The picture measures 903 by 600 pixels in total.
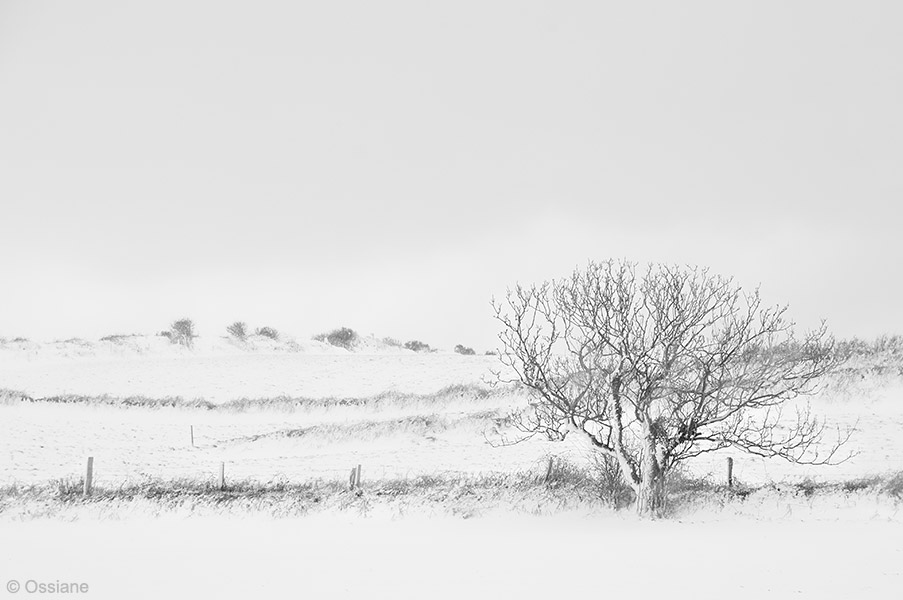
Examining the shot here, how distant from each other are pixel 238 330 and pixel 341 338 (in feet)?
44.2

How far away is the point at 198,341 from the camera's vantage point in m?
71.4

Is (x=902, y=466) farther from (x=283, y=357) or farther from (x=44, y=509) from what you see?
(x=283, y=357)

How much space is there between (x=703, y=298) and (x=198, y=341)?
6693 centimetres

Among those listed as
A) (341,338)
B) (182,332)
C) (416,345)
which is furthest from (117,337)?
(416,345)

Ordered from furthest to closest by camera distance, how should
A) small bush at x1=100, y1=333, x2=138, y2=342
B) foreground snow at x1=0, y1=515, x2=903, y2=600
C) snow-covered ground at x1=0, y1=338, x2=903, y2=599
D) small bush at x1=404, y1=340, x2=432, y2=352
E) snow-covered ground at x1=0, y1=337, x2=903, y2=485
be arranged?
small bush at x1=404, y1=340, x2=432, y2=352
small bush at x1=100, y1=333, x2=138, y2=342
snow-covered ground at x1=0, y1=337, x2=903, y2=485
snow-covered ground at x1=0, y1=338, x2=903, y2=599
foreground snow at x1=0, y1=515, x2=903, y2=600

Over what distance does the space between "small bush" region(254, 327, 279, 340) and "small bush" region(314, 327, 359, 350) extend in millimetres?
5508

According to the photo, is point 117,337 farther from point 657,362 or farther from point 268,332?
point 657,362

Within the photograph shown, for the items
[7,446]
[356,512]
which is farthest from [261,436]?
[356,512]

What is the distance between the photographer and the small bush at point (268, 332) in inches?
3016
